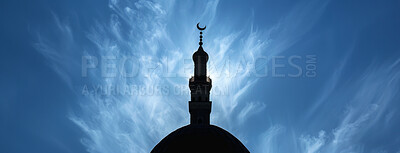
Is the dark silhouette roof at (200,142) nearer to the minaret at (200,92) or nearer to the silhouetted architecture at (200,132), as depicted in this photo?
the silhouetted architecture at (200,132)

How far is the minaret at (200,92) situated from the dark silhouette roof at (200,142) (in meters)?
3.48

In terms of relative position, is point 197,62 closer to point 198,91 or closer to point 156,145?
point 198,91

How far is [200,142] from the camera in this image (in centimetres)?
4028

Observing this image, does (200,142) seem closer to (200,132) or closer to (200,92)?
(200,132)

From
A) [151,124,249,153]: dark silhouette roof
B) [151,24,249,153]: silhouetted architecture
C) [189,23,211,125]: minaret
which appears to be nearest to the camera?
[151,124,249,153]: dark silhouette roof

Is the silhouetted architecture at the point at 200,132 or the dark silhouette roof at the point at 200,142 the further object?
the silhouetted architecture at the point at 200,132

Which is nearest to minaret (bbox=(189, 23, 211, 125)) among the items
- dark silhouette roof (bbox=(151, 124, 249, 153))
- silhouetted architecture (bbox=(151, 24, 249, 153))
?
silhouetted architecture (bbox=(151, 24, 249, 153))

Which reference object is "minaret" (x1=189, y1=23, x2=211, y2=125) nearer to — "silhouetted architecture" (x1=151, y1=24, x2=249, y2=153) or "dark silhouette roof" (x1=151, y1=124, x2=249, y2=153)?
"silhouetted architecture" (x1=151, y1=24, x2=249, y2=153)

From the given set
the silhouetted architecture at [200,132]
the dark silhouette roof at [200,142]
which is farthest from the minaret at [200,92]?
the dark silhouette roof at [200,142]

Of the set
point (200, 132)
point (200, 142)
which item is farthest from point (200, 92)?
point (200, 142)

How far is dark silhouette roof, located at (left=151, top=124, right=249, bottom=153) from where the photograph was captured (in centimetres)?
3977

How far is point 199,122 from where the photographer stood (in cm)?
4672

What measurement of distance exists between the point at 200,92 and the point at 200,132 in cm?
659

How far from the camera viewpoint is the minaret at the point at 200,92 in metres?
46.9
